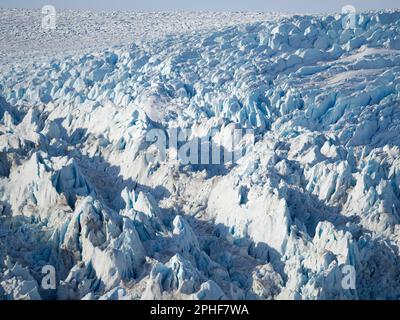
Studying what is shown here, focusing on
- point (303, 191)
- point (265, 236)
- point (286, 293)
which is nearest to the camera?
point (286, 293)

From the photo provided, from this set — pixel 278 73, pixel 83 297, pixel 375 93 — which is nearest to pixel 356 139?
pixel 375 93

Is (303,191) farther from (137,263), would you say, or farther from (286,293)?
(137,263)

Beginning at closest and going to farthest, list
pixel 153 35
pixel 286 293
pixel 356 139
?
pixel 286 293 < pixel 356 139 < pixel 153 35

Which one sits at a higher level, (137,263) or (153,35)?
(153,35)

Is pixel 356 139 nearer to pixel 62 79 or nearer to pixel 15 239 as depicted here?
pixel 15 239

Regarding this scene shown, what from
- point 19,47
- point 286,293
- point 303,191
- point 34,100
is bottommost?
point 286,293

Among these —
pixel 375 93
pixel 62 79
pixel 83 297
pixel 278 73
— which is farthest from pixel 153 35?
pixel 83 297

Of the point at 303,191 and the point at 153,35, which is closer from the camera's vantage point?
the point at 303,191
